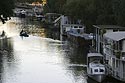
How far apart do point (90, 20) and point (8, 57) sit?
93.3 ft

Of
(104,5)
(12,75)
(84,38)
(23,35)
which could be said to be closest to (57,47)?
(84,38)

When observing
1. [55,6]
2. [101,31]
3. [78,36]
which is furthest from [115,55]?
[55,6]

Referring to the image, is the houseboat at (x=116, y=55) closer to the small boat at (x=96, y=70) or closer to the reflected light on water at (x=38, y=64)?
the small boat at (x=96, y=70)

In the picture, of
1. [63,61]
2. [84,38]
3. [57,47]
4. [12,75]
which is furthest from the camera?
[84,38]

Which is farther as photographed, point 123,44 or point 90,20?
point 90,20

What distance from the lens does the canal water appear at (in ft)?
167

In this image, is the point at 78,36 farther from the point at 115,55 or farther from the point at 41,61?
the point at 115,55

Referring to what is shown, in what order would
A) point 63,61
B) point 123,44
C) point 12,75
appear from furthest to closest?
point 63,61
point 12,75
point 123,44

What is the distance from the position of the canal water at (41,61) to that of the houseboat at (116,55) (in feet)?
4.34

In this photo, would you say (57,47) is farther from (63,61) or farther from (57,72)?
(57,72)

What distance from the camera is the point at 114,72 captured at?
48.5 m

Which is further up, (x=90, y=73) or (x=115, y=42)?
(x=115, y=42)

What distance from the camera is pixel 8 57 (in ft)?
214

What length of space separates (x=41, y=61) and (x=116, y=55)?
16.6 m
